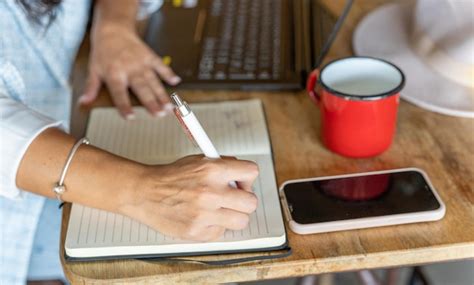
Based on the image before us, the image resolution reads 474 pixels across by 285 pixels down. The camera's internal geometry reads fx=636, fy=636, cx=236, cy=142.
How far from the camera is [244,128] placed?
85 cm

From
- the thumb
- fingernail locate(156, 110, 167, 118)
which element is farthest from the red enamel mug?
the thumb

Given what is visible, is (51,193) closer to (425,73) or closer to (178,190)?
(178,190)

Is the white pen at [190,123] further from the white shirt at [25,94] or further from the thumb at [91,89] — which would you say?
the thumb at [91,89]

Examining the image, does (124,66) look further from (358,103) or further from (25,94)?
(358,103)

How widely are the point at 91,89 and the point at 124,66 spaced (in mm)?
64

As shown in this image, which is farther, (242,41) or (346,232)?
(242,41)

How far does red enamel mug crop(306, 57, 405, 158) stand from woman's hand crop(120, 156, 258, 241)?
149 millimetres

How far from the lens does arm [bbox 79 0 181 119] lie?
93 cm

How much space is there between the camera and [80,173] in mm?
737

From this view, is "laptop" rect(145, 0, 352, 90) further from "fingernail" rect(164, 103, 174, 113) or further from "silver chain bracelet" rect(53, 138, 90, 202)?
"silver chain bracelet" rect(53, 138, 90, 202)

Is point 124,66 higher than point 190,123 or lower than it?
lower

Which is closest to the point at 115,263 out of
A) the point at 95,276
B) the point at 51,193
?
the point at 95,276

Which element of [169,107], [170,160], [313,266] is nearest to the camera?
[313,266]

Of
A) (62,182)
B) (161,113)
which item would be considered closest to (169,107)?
(161,113)
